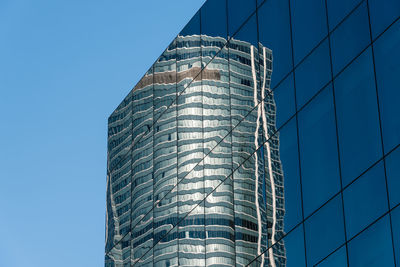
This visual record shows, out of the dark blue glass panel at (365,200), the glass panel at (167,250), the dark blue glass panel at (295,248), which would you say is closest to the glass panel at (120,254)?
the glass panel at (167,250)

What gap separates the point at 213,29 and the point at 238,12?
2.59 metres

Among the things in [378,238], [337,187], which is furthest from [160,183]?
[378,238]

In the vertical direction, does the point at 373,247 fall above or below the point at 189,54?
below

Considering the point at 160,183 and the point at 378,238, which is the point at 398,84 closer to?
the point at 378,238

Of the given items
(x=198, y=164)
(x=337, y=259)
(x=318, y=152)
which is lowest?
(x=337, y=259)

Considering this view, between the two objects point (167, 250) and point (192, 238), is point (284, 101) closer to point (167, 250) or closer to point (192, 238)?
point (192, 238)

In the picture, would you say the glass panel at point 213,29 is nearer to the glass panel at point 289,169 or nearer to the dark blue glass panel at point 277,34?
the dark blue glass panel at point 277,34

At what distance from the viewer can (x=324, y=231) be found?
107ft

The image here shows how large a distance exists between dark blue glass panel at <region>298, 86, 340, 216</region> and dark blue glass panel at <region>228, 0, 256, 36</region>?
27.6 feet

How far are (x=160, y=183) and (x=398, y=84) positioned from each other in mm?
Result: 19731

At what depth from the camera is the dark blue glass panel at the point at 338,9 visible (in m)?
33.7

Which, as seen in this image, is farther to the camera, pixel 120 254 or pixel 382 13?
pixel 120 254

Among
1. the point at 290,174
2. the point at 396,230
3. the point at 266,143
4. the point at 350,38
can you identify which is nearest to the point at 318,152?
the point at 290,174

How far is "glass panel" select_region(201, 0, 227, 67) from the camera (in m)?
44.7
